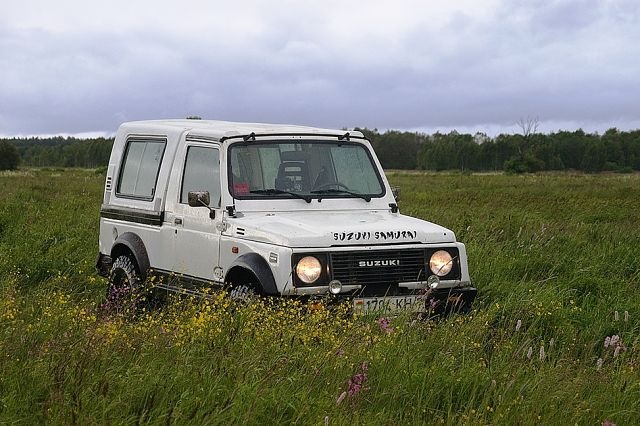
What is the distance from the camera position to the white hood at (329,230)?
7668mm

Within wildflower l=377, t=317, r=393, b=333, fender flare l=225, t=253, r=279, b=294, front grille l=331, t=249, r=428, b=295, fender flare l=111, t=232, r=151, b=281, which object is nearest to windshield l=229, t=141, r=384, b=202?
fender flare l=225, t=253, r=279, b=294

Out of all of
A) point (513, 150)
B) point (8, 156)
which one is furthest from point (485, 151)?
point (8, 156)

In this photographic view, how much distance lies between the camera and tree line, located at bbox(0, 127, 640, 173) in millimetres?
112312

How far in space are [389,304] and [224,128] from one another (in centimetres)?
245

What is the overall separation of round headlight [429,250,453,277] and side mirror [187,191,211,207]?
1.89m

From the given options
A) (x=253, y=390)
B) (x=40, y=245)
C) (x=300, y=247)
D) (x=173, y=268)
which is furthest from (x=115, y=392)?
(x=40, y=245)

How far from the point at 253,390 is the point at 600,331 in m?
4.80

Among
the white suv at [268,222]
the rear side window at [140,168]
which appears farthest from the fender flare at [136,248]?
the rear side window at [140,168]

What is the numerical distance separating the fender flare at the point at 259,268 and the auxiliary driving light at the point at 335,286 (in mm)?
401

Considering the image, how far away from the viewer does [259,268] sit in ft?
25.2

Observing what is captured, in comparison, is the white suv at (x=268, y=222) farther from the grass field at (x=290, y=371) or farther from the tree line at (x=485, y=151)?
the tree line at (x=485, y=151)

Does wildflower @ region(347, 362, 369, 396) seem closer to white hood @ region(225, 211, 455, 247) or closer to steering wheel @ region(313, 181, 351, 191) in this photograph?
white hood @ region(225, 211, 455, 247)

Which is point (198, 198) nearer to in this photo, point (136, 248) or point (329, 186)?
point (329, 186)

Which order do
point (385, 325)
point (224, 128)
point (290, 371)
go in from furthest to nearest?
point (224, 128) → point (385, 325) → point (290, 371)
